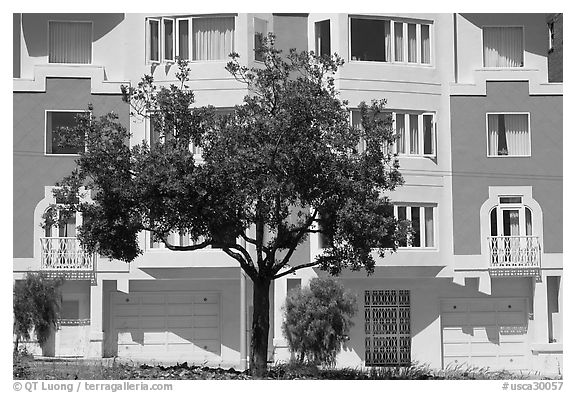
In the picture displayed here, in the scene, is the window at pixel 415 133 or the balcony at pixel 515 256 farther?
the balcony at pixel 515 256

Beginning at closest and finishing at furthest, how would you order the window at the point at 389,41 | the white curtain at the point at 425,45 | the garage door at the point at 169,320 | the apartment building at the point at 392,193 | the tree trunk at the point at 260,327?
the tree trunk at the point at 260,327
the apartment building at the point at 392,193
the window at the point at 389,41
the garage door at the point at 169,320
the white curtain at the point at 425,45

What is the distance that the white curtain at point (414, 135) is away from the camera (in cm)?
3784

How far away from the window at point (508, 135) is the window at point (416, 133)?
7.12ft

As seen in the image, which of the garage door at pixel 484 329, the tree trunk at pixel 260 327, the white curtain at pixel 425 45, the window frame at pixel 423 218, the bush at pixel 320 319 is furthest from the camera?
the garage door at pixel 484 329

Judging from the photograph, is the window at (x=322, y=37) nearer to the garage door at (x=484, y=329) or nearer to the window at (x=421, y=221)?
the window at (x=421, y=221)

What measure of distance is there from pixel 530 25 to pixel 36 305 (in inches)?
780

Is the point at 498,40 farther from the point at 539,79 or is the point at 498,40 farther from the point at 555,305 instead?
the point at 555,305

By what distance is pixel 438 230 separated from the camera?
38.1 metres

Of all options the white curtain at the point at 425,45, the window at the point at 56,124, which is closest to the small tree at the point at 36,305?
the window at the point at 56,124

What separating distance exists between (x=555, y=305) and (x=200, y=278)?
502 inches

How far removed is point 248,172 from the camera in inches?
924

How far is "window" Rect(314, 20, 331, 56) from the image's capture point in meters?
37.5

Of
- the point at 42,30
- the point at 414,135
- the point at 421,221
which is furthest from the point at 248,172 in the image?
the point at 42,30

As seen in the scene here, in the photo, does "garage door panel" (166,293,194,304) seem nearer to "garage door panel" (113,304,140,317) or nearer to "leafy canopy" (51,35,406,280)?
"garage door panel" (113,304,140,317)
